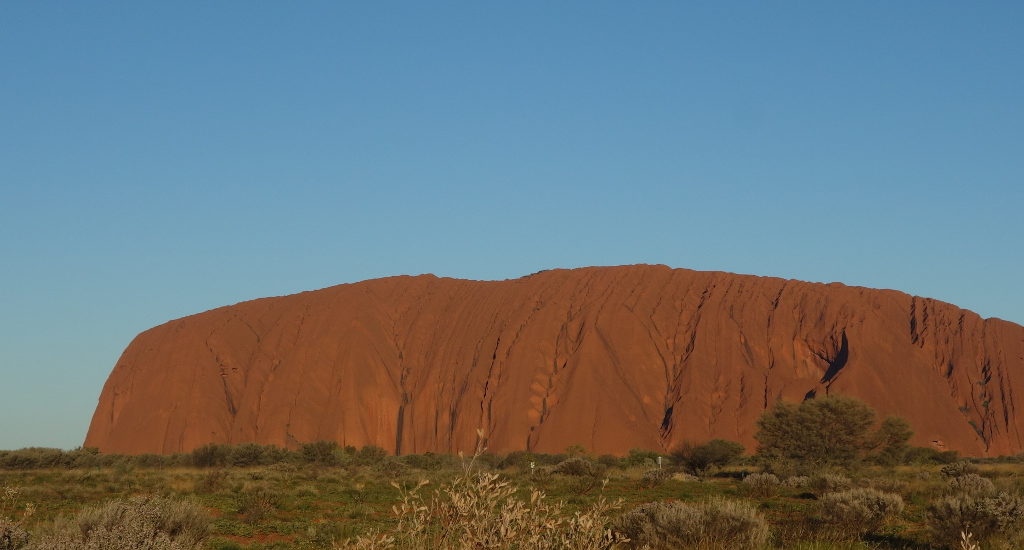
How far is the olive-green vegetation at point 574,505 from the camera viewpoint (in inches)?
188

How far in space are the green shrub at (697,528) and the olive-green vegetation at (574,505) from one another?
0.09 ft

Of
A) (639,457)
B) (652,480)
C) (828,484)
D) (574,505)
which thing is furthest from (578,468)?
(639,457)

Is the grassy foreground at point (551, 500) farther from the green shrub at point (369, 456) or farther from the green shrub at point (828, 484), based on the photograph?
the green shrub at point (369, 456)

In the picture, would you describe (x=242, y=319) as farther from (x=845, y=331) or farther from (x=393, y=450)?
(x=845, y=331)

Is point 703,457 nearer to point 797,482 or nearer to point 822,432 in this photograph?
point 822,432

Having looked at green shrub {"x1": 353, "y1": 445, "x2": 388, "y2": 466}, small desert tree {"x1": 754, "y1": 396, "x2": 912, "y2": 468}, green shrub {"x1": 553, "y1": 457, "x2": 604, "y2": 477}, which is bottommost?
green shrub {"x1": 353, "y1": 445, "x2": 388, "y2": 466}

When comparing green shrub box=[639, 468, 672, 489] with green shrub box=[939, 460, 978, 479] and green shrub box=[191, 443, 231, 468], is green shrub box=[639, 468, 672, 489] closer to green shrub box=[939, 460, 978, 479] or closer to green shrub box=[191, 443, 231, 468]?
green shrub box=[939, 460, 978, 479]

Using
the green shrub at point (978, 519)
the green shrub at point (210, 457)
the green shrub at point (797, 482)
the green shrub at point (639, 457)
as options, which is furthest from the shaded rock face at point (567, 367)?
the green shrub at point (978, 519)

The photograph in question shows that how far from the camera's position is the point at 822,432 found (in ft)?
120

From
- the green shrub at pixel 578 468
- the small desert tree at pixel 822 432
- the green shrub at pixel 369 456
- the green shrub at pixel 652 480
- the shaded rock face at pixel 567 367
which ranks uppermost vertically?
the shaded rock face at pixel 567 367

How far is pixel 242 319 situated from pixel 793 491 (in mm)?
67761

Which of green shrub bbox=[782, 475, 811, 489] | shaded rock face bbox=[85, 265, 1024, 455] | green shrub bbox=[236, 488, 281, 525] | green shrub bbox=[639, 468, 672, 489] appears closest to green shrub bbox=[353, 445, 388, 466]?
shaded rock face bbox=[85, 265, 1024, 455]

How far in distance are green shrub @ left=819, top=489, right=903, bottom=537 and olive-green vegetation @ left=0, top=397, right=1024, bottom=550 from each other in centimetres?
4

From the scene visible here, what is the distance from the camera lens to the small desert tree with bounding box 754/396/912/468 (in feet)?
119
